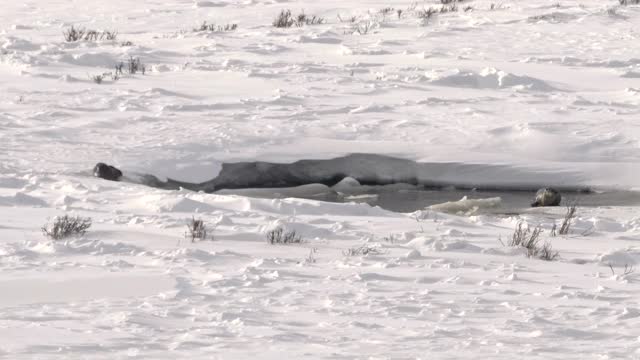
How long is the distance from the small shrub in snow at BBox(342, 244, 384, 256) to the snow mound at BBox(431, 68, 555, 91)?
226 inches

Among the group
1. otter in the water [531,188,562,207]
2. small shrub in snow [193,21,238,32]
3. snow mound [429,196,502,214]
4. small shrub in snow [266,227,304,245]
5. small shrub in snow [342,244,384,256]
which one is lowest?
small shrub in snow [342,244,384,256]

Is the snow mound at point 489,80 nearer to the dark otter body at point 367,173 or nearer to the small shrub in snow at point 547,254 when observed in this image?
the dark otter body at point 367,173

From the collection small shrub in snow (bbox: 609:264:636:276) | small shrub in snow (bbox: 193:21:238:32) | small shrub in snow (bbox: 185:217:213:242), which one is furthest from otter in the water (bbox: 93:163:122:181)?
small shrub in snow (bbox: 193:21:238:32)

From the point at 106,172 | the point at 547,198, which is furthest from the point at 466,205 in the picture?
the point at 106,172

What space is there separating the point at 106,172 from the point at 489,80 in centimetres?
471

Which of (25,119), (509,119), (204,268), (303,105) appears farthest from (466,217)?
(25,119)

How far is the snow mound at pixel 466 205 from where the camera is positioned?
27.2 ft

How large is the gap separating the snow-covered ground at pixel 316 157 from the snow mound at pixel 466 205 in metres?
0.49

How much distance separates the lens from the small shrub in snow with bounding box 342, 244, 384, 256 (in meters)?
6.36

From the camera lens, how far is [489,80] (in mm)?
12078

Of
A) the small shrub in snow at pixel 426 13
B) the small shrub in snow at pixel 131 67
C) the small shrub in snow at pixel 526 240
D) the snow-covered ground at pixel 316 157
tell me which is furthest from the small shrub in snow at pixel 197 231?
the small shrub in snow at pixel 426 13

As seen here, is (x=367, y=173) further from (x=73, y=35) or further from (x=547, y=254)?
(x=73, y=35)

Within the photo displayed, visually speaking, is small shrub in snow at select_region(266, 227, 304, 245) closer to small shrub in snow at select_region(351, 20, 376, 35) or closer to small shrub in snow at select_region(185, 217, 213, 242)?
small shrub in snow at select_region(185, 217, 213, 242)

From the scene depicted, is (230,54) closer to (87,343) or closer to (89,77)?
(89,77)
